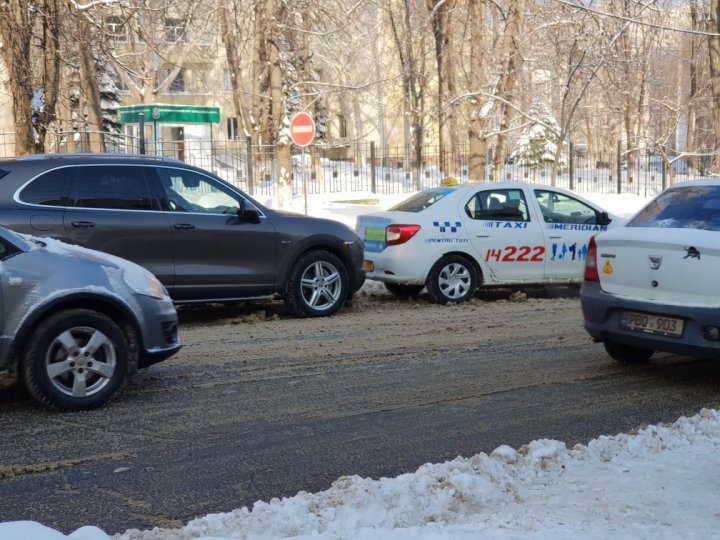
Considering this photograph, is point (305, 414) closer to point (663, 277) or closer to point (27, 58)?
point (663, 277)

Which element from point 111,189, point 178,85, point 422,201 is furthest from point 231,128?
point 111,189

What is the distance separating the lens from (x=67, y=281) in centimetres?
655

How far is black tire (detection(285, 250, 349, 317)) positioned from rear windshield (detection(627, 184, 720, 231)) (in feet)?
13.6

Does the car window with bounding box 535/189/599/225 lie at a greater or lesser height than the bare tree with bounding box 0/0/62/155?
lesser

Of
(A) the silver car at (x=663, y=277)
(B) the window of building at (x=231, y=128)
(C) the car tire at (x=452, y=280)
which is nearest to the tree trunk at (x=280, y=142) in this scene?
(C) the car tire at (x=452, y=280)

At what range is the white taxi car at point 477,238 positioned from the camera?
1199 centimetres

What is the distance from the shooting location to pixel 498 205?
12.5 meters

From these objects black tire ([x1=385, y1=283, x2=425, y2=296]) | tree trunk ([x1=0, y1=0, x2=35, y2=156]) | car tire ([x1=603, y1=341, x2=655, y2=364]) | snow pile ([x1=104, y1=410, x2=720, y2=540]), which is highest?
tree trunk ([x1=0, y1=0, x2=35, y2=156])

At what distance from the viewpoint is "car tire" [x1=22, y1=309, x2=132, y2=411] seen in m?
6.42

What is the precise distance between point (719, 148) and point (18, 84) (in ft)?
60.5

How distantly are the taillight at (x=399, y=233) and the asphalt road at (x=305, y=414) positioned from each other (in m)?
2.00

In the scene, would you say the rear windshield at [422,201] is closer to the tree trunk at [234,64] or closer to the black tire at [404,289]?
the black tire at [404,289]

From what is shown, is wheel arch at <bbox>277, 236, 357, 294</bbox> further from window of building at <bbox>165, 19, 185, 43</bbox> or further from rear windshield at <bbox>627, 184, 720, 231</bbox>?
window of building at <bbox>165, 19, 185, 43</bbox>

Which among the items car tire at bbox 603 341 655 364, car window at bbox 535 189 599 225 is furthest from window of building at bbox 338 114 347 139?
car tire at bbox 603 341 655 364
